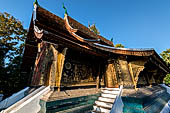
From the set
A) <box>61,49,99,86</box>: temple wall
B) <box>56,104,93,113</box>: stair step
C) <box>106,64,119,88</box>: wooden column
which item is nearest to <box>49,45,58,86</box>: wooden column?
<box>61,49,99,86</box>: temple wall

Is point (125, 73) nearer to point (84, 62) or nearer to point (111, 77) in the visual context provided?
point (111, 77)

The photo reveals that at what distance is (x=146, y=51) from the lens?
323 cm

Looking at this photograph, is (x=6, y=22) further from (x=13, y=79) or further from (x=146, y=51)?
(x=146, y=51)

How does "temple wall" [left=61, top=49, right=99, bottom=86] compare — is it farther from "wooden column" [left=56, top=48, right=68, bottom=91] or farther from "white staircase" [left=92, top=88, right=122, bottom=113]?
"white staircase" [left=92, top=88, right=122, bottom=113]

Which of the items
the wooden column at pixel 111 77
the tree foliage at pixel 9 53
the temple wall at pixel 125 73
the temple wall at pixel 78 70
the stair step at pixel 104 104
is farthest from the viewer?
the tree foliage at pixel 9 53

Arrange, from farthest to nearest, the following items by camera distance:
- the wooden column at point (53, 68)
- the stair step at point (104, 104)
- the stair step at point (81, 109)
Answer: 1. the stair step at point (104, 104)
2. the wooden column at point (53, 68)
3. the stair step at point (81, 109)

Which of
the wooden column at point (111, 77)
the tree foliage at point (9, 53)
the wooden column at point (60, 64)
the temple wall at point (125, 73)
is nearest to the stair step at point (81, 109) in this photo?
the wooden column at point (60, 64)

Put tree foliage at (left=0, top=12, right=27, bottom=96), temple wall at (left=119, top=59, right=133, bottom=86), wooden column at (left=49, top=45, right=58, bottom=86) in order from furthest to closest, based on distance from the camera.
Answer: tree foliage at (left=0, top=12, right=27, bottom=96)
temple wall at (left=119, top=59, right=133, bottom=86)
wooden column at (left=49, top=45, right=58, bottom=86)

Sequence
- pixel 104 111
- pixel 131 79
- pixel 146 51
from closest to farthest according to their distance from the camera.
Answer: pixel 104 111 < pixel 146 51 < pixel 131 79

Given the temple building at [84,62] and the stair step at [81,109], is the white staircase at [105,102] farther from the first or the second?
the temple building at [84,62]

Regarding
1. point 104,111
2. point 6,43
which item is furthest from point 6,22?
point 104,111

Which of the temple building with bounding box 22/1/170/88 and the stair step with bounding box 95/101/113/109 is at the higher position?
the temple building with bounding box 22/1/170/88

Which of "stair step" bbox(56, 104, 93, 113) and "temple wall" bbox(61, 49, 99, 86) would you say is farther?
"temple wall" bbox(61, 49, 99, 86)

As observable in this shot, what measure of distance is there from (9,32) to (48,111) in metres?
11.1
